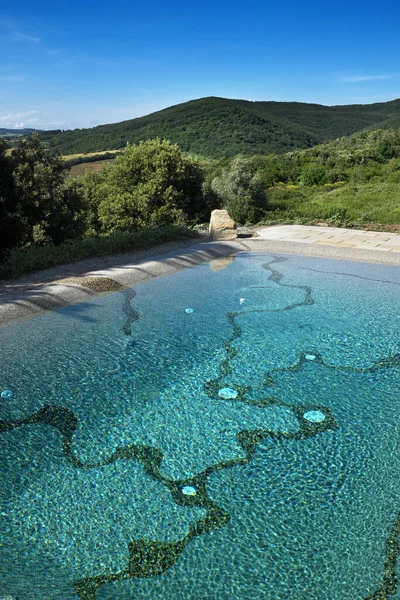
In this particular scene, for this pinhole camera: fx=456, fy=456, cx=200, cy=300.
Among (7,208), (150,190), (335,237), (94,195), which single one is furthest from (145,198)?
(335,237)

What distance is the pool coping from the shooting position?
5.39 metres

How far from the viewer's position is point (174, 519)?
247 cm

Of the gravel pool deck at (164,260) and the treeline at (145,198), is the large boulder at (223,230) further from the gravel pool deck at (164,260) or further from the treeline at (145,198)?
the treeline at (145,198)

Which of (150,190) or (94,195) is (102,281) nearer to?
(150,190)

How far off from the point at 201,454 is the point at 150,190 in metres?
9.76

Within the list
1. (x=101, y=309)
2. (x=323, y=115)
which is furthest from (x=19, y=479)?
(x=323, y=115)

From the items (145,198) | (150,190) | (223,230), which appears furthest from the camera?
(150,190)

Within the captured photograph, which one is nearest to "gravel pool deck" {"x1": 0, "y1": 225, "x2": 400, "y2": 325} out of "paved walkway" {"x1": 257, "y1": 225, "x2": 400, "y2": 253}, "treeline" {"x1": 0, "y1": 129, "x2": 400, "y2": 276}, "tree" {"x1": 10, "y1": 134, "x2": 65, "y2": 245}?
"paved walkway" {"x1": 257, "y1": 225, "x2": 400, "y2": 253}

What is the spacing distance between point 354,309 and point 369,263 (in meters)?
2.00

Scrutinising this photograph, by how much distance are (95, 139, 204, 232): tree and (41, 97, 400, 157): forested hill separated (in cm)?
2154

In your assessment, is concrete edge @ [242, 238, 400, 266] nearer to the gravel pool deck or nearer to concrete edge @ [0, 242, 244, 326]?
the gravel pool deck

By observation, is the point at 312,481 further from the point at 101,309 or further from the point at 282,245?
the point at 282,245

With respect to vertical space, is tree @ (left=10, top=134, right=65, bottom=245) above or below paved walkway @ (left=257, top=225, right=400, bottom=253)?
above

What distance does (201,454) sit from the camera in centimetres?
300
